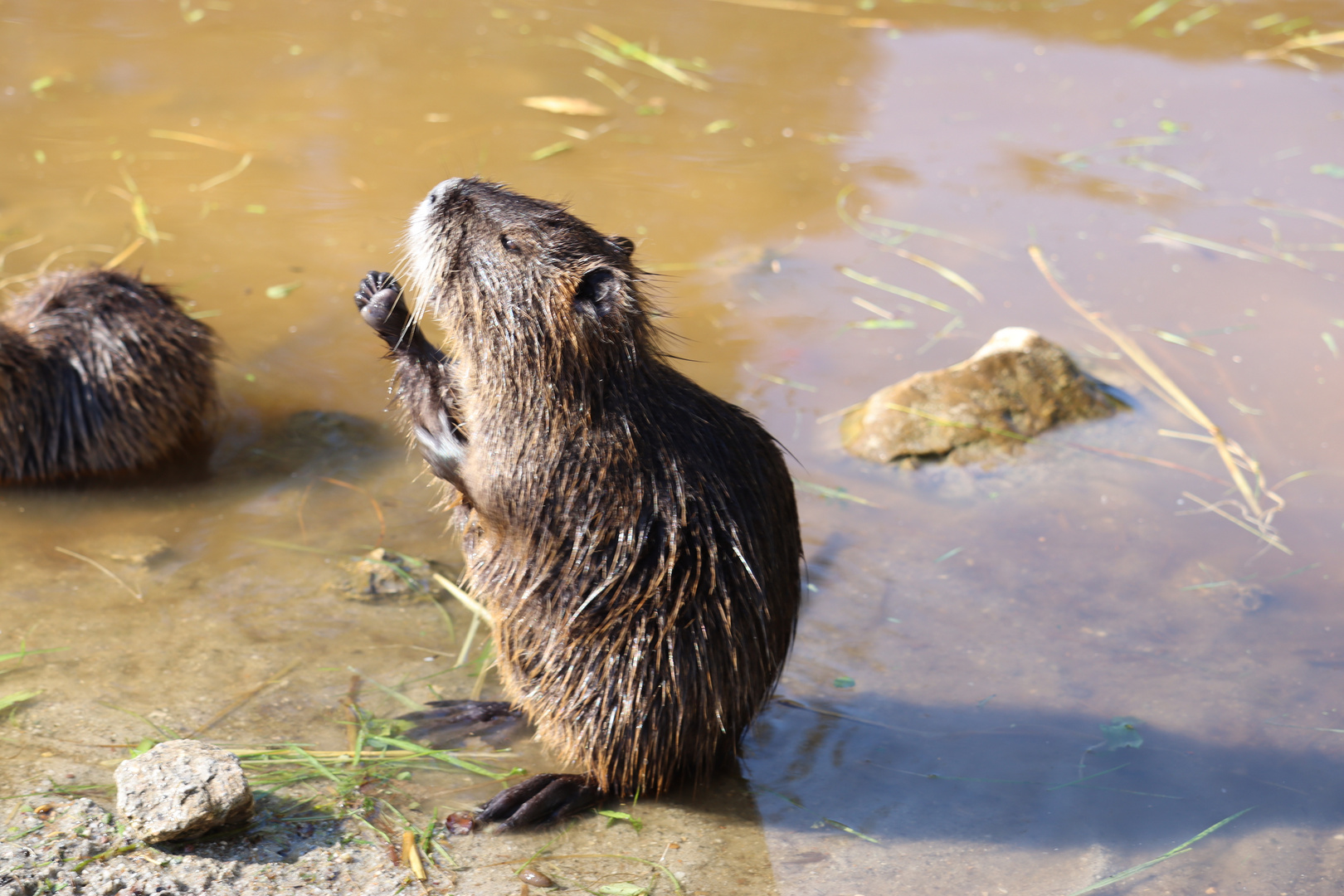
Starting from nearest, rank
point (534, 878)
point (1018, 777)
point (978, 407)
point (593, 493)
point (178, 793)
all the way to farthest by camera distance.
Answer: point (178, 793) → point (534, 878) → point (593, 493) → point (1018, 777) → point (978, 407)

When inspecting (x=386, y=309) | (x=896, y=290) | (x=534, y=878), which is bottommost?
(x=534, y=878)

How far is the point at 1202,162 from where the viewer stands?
591 centimetres

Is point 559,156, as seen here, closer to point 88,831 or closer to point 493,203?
point 493,203

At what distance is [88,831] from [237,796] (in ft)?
0.96

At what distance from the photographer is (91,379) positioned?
3.61 m

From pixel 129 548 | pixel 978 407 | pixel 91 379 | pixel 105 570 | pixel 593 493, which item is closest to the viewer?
pixel 593 493

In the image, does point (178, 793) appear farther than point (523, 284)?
No

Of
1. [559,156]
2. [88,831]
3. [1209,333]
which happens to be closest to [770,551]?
[88,831]

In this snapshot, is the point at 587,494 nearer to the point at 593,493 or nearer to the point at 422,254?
the point at 593,493

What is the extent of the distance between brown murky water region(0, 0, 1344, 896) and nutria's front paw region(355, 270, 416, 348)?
907 mm

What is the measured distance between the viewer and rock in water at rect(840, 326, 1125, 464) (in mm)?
4020

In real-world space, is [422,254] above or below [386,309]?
above

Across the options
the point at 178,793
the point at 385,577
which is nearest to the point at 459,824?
the point at 178,793

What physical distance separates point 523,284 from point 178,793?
1228 millimetres
